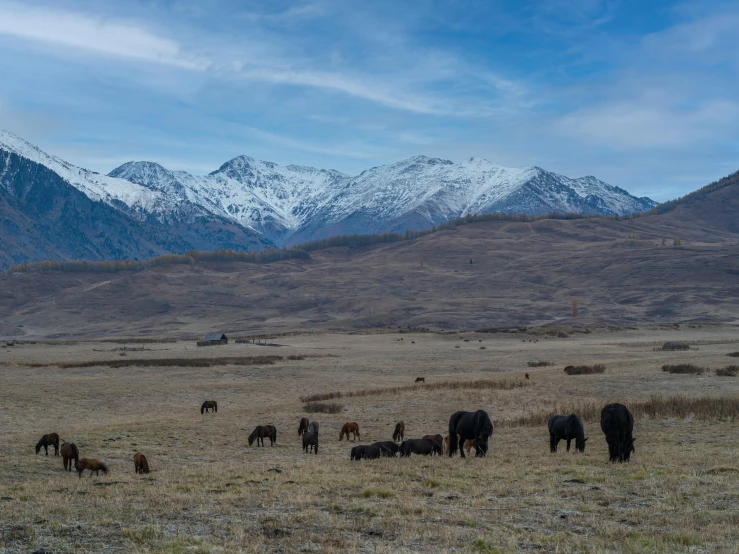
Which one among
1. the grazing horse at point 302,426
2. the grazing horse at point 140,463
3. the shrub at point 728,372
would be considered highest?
the grazing horse at point 140,463

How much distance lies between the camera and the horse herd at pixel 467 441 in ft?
65.7

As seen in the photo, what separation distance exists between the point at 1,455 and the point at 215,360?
47.6m

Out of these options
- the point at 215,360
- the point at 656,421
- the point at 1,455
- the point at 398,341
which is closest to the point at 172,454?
the point at 1,455

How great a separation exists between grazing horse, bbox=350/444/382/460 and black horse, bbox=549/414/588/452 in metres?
5.11

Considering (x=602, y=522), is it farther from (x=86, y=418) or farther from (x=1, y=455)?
(x=86, y=418)

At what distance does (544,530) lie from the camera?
12.4m

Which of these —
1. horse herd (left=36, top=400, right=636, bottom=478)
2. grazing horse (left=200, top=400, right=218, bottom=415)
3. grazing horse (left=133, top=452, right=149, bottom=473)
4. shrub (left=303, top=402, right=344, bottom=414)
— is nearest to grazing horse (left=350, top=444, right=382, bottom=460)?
horse herd (left=36, top=400, right=636, bottom=478)

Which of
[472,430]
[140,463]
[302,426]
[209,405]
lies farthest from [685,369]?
[140,463]

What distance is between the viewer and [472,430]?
22609mm

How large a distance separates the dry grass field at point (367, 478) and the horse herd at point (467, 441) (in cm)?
51

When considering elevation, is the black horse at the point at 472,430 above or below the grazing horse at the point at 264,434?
above

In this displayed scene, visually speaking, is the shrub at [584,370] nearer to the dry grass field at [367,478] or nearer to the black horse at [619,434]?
the dry grass field at [367,478]

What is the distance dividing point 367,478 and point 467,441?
6783mm

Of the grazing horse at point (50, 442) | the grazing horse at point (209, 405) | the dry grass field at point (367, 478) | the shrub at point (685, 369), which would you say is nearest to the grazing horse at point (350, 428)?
the dry grass field at point (367, 478)
